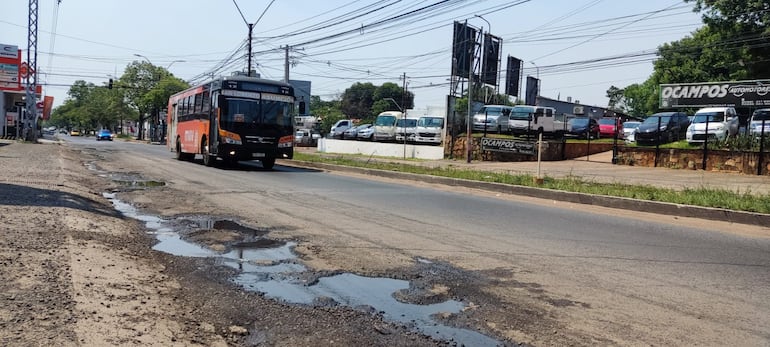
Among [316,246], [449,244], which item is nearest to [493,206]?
Result: [449,244]

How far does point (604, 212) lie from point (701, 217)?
1.69 metres

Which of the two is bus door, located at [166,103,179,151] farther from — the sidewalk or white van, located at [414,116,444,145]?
the sidewalk

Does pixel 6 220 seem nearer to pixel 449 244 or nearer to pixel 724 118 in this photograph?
pixel 449 244

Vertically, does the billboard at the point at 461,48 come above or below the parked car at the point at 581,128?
above

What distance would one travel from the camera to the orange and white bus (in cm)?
2044

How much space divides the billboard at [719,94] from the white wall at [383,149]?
36.5 feet

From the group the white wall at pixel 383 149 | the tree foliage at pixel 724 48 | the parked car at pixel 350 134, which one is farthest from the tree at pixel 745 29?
the parked car at pixel 350 134

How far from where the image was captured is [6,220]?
7078 mm

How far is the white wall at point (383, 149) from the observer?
31.5m

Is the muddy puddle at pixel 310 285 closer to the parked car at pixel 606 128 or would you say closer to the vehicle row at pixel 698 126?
the vehicle row at pixel 698 126

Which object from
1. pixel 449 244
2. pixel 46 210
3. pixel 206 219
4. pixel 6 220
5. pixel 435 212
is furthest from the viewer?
pixel 435 212

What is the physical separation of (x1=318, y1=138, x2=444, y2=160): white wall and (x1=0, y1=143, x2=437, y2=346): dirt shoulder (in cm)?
2532

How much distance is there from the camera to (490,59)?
4175cm

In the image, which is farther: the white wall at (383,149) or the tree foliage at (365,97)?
the tree foliage at (365,97)
